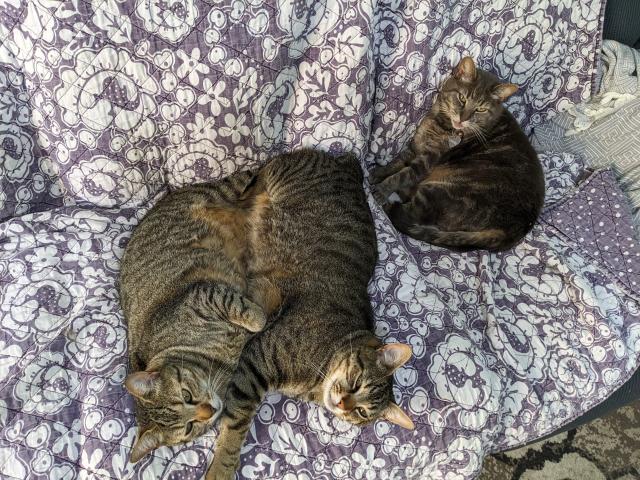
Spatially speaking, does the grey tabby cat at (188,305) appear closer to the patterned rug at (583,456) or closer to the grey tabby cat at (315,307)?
the grey tabby cat at (315,307)

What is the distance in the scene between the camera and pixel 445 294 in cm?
168

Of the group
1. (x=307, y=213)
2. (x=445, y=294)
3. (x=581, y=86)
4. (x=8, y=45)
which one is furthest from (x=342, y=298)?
(x=581, y=86)

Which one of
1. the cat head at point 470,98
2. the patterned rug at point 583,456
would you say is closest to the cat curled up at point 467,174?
the cat head at point 470,98

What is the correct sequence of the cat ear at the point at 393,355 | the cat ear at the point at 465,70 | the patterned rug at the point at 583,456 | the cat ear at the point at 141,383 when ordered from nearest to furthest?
the cat ear at the point at 141,383 < the cat ear at the point at 393,355 < the cat ear at the point at 465,70 < the patterned rug at the point at 583,456

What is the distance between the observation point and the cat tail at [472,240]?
1748mm

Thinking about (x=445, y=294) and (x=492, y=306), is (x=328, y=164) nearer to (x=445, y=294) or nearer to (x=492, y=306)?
(x=445, y=294)

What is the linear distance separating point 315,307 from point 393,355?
1.00 feet

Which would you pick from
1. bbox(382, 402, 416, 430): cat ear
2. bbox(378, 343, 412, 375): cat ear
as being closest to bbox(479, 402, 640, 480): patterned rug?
bbox(382, 402, 416, 430): cat ear

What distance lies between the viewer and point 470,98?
71.2 inches

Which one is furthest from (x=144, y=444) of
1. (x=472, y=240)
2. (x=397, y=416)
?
(x=472, y=240)

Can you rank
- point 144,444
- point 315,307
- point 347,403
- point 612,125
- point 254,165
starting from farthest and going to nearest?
point 612,125, point 254,165, point 315,307, point 347,403, point 144,444

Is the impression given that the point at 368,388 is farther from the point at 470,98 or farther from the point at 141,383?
the point at 470,98

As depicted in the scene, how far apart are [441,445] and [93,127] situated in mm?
1521

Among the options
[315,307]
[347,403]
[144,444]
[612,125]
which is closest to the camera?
[144,444]
